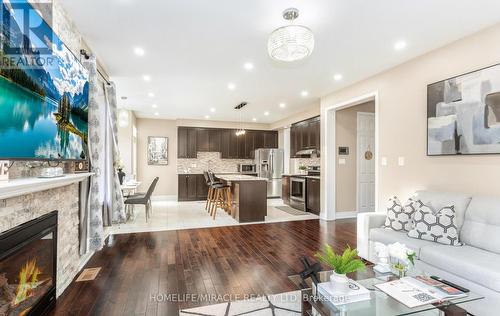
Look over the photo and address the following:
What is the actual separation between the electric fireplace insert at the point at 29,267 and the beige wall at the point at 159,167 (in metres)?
6.18

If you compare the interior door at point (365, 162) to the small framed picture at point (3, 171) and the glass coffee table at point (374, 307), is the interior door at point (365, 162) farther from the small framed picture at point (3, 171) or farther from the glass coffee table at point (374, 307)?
the small framed picture at point (3, 171)

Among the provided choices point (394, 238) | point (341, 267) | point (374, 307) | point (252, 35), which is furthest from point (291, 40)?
point (394, 238)

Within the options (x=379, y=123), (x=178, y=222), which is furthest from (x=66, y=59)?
(x=379, y=123)

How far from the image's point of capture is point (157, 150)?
8266mm

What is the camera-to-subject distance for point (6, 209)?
5.15ft

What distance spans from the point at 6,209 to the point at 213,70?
3.16 m

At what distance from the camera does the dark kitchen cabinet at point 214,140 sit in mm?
8617

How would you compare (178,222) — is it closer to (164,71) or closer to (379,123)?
(164,71)

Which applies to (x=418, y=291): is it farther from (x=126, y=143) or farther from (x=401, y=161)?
(x=126, y=143)

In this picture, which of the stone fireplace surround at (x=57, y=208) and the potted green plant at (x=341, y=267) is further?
the potted green plant at (x=341, y=267)

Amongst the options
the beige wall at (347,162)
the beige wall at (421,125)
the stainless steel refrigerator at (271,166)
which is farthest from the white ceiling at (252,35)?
the stainless steel refrigerator at (271,166)

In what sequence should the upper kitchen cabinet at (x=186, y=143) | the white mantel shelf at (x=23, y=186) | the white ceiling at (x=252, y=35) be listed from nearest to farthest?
the white mantel shelf at (x=23, y=186) < the white ceiling at (x=252, y=35) < the upper kitchen cabinet at (x=186, y=143)

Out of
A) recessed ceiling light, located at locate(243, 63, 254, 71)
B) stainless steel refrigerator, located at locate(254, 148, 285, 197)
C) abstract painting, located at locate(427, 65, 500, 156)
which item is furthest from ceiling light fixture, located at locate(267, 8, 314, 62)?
stainless steel refrigerator, located at locate(254, 148, 285, 197)

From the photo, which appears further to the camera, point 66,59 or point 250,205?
point 250,205
